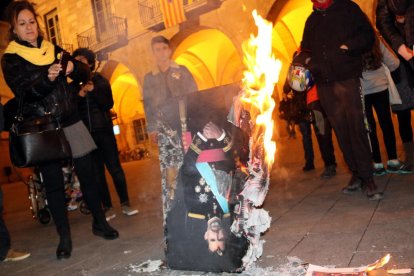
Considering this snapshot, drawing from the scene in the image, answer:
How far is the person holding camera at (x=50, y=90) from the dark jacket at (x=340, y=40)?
2352 mm

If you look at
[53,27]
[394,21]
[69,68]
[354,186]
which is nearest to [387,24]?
[394,21]

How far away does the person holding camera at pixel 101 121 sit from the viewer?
451 cm

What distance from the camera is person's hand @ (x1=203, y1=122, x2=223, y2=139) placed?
222 cm

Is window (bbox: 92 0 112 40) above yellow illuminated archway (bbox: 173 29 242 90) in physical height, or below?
above

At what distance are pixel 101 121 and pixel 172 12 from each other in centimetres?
1038

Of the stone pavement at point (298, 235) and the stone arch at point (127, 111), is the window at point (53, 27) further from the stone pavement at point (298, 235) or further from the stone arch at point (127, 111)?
the stone pavement at point (298, 235)

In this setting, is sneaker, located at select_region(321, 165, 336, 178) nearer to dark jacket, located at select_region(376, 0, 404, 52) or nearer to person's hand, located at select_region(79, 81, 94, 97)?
dark jacket, located at select_region(376, 0, 404, 52)

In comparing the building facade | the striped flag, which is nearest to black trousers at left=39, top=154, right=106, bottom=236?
the building facade

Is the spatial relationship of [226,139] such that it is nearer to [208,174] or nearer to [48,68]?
[208,174]

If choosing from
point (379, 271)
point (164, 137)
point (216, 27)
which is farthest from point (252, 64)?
point (216, 27)

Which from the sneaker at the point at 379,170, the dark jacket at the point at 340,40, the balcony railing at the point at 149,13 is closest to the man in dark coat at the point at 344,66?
the dark jacket at the point at 340,40

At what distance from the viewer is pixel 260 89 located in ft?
7.41

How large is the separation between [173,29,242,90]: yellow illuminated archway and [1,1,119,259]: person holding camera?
14.7m

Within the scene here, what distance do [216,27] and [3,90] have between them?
16.1m
